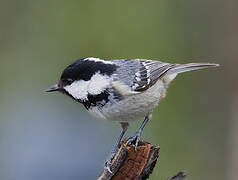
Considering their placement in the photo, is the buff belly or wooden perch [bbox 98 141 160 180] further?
the buff belly

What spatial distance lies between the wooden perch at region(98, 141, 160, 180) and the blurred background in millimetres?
2375

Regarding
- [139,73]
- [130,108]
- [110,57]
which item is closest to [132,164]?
[130,108]

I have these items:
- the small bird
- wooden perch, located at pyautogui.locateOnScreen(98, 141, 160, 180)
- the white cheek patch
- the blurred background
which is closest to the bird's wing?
the small bird

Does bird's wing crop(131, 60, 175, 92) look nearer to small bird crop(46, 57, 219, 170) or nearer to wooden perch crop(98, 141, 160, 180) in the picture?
small bird crop(46, 57, 219, 170)

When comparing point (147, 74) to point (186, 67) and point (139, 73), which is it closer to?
point (139, 73)

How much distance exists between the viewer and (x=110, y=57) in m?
6.05

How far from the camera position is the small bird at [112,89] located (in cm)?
346

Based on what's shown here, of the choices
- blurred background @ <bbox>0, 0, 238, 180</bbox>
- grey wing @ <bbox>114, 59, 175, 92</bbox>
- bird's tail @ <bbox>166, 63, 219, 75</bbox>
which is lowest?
blurred background @ <bbox>0, 0, 238, 180</bbox>

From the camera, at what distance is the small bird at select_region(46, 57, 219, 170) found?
11.3ft

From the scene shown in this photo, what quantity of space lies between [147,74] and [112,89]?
0.49m

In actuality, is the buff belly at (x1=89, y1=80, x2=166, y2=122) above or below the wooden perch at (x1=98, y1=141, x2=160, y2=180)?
above

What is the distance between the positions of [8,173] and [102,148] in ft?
3.49

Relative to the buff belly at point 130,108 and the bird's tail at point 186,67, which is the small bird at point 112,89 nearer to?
the buff belly at point 130,108

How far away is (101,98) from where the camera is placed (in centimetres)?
354
